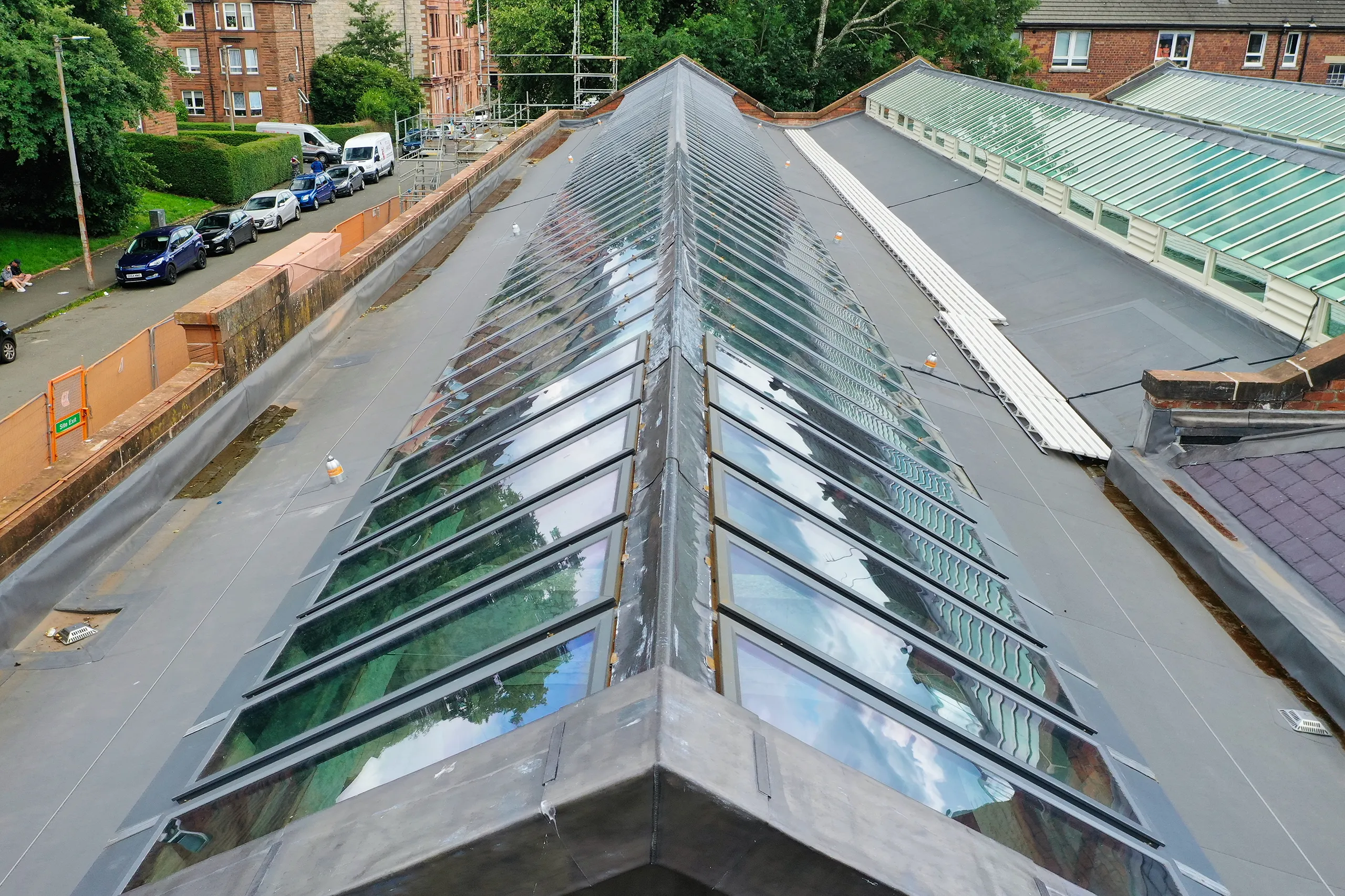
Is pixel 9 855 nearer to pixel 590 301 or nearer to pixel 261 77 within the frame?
pixel 590 301

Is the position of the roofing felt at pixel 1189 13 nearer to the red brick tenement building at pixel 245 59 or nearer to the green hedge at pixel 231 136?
the green hedge at pixel 231 136

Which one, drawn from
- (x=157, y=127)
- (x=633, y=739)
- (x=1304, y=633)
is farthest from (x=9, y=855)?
(x=157, y=127)

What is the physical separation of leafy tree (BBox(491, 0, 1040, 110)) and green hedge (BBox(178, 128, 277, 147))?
53.9ft

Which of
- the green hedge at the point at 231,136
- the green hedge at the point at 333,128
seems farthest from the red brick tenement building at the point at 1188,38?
the green hedge at the point at 231,136

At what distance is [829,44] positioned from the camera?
45.0m

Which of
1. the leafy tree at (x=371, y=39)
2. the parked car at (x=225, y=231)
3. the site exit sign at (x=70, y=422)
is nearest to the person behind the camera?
the site exit sign at (x=70, y=422)

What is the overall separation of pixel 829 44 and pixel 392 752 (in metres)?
46.0

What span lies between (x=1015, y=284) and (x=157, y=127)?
4408cm

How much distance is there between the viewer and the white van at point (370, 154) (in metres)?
49.0

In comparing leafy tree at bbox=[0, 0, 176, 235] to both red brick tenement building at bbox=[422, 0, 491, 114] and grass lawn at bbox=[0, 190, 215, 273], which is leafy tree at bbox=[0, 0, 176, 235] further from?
red brick tenement building at bbox=[422, 0, 491, 114]

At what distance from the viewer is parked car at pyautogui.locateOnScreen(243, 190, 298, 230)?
124 ft

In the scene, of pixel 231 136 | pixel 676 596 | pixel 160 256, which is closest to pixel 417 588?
pixel 676 596

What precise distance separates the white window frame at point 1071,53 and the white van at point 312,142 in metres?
33.8

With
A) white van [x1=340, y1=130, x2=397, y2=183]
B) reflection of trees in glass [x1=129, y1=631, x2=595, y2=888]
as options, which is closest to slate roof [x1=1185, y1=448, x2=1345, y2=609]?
reflection of trees in glass [x1=129, y1=631, x2=595, y2=888]
